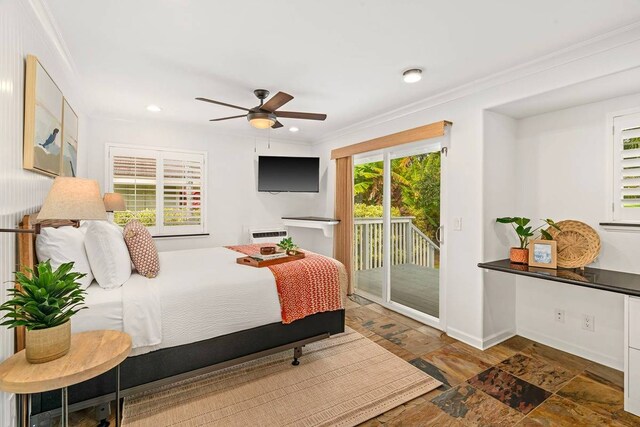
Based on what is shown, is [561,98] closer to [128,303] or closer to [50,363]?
[128,303]

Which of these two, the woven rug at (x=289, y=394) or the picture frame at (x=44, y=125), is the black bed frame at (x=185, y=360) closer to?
the woven rug at (x=289, y=394)

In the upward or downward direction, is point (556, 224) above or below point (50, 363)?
above

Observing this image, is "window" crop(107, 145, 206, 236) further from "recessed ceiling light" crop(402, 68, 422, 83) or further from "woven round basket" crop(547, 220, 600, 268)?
"woven round basket" crop(547, 220, 600, 268)

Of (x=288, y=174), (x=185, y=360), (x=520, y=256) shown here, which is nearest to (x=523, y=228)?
(x=520, y=256)

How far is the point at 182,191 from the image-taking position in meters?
4.51

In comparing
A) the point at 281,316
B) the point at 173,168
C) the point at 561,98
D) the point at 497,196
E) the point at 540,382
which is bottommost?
the point at 540,382

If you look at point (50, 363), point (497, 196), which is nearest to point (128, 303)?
point (50, 363)

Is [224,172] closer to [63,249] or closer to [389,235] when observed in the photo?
[389,235]

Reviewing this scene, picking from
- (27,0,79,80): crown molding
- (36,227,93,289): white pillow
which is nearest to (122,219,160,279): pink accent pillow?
(36,227,93,289): white pillow

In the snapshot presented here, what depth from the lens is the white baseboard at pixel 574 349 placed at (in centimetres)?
255

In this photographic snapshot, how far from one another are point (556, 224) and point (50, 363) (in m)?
3.68

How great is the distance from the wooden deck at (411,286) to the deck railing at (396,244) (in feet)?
0.39

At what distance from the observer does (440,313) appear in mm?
3330

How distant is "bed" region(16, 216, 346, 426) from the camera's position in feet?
5.74
